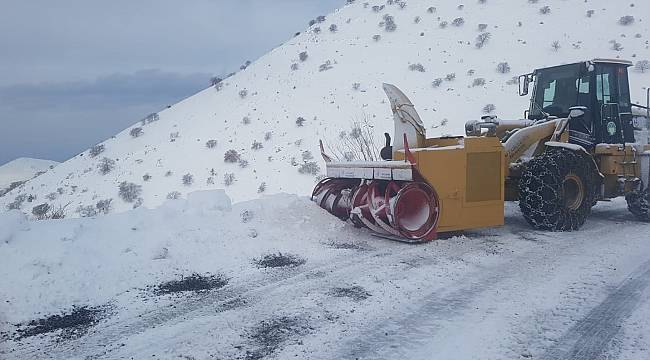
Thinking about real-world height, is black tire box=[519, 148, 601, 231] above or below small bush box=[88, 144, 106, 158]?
below

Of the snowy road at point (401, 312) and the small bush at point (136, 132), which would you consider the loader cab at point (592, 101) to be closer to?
the snowy road at point (401, 312)

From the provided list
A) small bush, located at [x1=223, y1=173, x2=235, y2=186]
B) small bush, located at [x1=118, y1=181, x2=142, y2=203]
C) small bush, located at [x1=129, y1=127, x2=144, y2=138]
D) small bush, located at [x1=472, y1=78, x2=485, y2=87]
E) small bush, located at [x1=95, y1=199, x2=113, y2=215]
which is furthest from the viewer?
small bush, located at [x1=129, y1=127, x2=144, y2=138]

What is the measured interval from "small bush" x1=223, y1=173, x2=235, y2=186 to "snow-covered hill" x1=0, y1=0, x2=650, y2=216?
5 centimetres

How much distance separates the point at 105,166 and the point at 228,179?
7797 millimetres

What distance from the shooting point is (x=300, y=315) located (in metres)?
4.30

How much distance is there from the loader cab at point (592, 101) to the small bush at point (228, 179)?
13950 millimetres


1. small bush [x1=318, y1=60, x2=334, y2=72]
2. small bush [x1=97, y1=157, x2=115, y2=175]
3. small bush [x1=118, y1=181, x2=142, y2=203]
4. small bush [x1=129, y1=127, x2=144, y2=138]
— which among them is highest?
small bush [x1=318, y1=60, x2=334, y2=72]

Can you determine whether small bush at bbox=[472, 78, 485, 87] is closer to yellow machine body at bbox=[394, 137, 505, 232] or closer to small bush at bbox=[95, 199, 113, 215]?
small bush at bbox=[95, 199, 113, 215]

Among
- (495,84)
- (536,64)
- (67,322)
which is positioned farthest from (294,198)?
Answer: (536,64)

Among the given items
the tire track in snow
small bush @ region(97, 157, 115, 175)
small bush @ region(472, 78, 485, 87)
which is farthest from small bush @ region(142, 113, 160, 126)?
the tire track in snow

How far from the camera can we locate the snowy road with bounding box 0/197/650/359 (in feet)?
12.0

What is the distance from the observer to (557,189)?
774 centimetres

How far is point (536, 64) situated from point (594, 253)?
2383 cm

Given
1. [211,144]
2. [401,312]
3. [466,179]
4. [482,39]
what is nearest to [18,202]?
[211,144]
